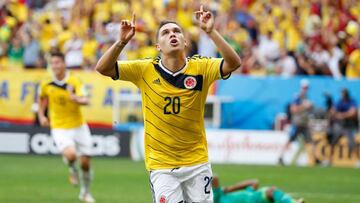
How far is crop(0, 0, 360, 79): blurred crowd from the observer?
28.4m

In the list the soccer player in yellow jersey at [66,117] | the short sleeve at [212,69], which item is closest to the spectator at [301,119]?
the soccer player in yellow jersey at [66,117]

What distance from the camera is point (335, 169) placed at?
83.5 ft

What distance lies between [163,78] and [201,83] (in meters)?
0.40

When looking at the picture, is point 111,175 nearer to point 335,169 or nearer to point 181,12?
point 335,169

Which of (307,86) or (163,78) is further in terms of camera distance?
(307,86)

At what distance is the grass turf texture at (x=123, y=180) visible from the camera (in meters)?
18.0

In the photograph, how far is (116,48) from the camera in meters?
9.91

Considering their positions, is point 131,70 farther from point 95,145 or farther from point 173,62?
point 95,145

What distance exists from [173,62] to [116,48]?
2.55 ft

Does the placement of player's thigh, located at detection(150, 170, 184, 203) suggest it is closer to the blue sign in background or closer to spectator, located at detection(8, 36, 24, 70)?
the blue sign in background

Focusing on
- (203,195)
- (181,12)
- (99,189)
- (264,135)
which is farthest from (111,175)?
(203,195)

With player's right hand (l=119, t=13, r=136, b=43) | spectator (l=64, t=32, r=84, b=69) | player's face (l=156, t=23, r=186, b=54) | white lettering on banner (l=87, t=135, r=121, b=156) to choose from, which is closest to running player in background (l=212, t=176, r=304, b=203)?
player's face (l=156, t=23, r=186, b=54)

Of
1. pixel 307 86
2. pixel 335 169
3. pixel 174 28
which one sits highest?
pixel 174 28

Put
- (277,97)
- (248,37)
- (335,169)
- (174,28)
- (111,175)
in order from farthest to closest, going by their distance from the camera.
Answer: (248,37)
(277,97)
(335,169)
(111,175)
(174,28)
